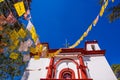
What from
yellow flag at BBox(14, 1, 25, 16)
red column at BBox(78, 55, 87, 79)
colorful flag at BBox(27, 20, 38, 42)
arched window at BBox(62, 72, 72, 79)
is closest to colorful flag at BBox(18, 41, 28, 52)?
colorful flag at BBox(27, 20, 38, 42)

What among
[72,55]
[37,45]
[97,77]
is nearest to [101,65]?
[97,77]

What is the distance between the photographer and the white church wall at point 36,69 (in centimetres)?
1909

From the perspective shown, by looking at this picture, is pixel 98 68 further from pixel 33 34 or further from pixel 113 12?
pixel 33 34

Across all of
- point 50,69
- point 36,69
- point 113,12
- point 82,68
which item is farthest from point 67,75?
point 113,12

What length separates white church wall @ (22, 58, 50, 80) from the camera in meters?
19.1

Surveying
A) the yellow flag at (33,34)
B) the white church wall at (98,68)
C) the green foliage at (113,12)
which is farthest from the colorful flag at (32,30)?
the white church wall at (98,68)

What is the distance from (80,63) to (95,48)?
4225 millimetres

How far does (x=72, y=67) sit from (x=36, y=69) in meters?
3.77

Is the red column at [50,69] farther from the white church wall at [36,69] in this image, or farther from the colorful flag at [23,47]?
the colorful flag at [23,47]

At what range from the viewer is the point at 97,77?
19000 millimetres

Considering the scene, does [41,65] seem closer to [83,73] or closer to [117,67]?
[83,73]

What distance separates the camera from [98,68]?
20.2 m

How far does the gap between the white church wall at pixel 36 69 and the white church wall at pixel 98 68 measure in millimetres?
4523

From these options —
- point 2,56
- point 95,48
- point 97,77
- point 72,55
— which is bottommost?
point 97,77
